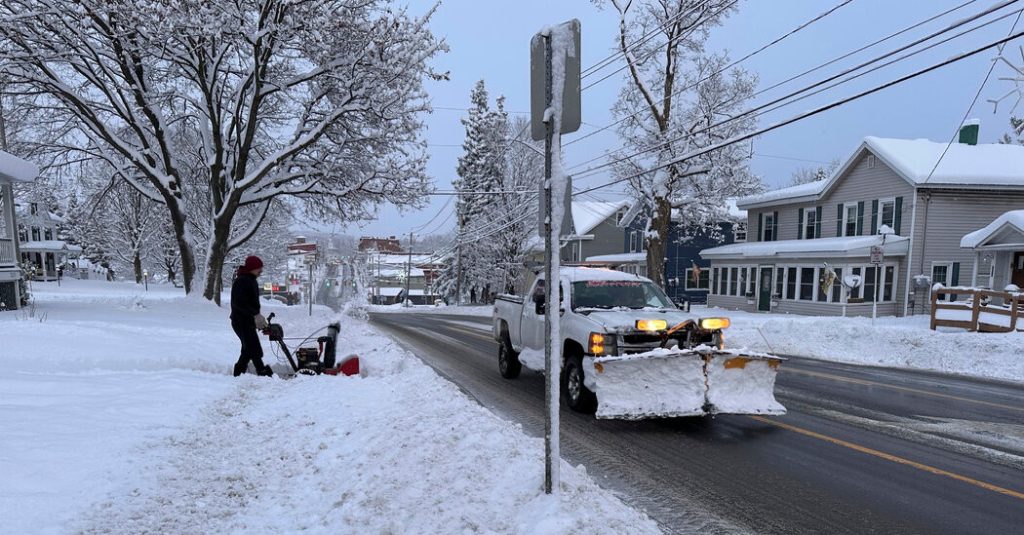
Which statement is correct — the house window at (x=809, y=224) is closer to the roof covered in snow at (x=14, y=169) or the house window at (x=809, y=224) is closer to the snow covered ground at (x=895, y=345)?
Answer: the snow covered ground at (x=895, y=345)

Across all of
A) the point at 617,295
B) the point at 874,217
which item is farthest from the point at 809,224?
the point at 617,295

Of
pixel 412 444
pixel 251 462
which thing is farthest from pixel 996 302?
pixel 251 462

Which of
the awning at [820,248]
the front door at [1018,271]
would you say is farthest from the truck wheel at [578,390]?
the front door at [1018,271]

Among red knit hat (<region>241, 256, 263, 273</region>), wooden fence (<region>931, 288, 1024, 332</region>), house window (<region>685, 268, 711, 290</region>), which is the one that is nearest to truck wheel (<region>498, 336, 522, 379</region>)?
red knit hat (<region>241, 256, 263, 273</region>)

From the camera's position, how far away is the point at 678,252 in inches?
1478

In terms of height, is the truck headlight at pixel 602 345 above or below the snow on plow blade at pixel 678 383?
above

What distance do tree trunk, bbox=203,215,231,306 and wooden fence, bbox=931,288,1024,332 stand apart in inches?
827

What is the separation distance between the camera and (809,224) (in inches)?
1118

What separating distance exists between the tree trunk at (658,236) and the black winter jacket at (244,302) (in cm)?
1862

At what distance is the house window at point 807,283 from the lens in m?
25.8

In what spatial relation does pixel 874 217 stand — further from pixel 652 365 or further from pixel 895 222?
pixel 652 365

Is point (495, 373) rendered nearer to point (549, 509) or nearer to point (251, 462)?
point (251, 462)

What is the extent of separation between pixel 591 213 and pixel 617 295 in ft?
139

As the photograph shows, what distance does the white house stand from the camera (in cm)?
1150
